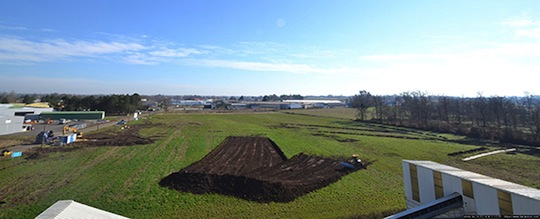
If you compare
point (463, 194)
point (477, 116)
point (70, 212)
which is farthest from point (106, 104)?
point (477, 116)

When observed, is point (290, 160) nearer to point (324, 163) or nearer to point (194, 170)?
point (324, 163)

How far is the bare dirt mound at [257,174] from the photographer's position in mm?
17234

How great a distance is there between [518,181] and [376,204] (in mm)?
13282

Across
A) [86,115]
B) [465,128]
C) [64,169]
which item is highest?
[86,115]

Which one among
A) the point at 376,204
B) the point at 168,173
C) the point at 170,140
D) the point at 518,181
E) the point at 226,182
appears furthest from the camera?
the point at 170,140

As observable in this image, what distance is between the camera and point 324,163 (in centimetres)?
2516

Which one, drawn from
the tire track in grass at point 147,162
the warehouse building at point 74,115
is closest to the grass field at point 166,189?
the tire track in grass at point 147,162

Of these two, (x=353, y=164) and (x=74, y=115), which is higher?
(x=74, y=115)

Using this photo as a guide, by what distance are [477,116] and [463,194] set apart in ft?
207

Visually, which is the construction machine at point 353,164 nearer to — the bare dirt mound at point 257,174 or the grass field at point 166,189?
the bare dirt mound at point 257,174

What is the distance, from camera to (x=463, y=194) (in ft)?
32.8

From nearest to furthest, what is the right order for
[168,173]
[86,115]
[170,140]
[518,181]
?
[518,181]
[168,173]
[170,140]
[86,115]

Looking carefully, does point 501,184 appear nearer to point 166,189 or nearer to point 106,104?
point 166,189

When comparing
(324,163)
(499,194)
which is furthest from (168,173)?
(499,194)
